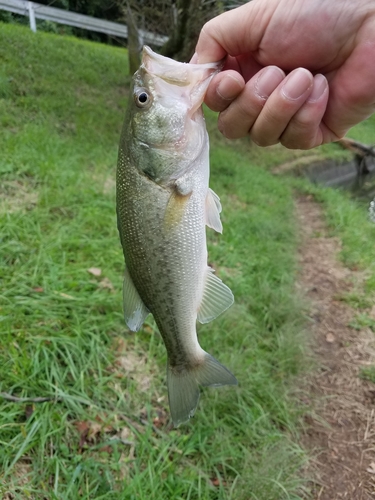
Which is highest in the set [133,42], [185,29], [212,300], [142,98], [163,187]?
[142,98]

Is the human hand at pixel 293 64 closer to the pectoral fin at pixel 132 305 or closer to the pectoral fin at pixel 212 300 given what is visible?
the pectoral fin at pixel 212 300

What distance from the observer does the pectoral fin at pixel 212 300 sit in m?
1.80

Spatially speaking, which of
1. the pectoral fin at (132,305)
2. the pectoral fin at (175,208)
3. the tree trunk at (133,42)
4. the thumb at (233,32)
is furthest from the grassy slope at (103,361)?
the tree trunk at (133,42)

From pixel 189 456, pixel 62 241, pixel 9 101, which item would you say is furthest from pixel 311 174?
pixel 189 456

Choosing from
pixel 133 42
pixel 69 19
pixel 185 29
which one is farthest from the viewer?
pixel 69 19

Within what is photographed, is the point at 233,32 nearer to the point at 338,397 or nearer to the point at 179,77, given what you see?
the point at 179,77

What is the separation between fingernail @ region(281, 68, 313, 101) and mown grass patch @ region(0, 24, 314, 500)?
7.38 feet

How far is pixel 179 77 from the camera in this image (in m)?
1.59

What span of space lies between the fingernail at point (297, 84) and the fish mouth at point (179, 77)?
0.33m

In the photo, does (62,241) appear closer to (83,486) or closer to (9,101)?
(83,486)

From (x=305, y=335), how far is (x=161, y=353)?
184cm

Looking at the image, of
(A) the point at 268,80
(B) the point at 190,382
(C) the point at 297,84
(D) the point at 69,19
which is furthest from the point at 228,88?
(D) the point at 69,19

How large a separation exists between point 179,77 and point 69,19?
1503 centimetres

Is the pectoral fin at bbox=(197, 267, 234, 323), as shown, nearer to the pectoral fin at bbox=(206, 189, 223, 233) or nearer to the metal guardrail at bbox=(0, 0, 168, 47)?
the pectoral fin at bbox=(206, 189, 223, 233)
